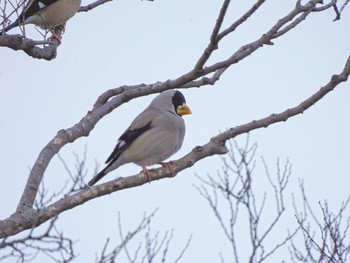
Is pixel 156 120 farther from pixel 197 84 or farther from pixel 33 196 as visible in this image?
pixel 33 196

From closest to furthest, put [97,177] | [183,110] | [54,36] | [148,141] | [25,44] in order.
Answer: [25,44] < [97,177] < [148,141] < [54,36] < [183,110]

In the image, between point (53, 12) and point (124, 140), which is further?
point (53, 12)

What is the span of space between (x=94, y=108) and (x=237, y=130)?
1.33 m

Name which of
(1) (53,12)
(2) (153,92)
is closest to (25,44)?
(2) (153,92)

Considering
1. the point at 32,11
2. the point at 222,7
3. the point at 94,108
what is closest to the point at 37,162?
the point at 94,108

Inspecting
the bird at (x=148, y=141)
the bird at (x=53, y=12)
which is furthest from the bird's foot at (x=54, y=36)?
the bird at (x=148, y=141)

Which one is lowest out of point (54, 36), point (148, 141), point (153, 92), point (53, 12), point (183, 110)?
point (153, 92)

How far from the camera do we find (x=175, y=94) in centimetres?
782

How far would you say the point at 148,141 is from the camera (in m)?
6.79

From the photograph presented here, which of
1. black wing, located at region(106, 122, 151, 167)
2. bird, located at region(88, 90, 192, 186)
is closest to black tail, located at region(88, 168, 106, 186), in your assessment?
bird, located at region(88, 90, 192, 186)

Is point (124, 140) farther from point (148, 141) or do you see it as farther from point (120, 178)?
point (120, 178)

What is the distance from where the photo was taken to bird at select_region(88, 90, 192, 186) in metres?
6.72

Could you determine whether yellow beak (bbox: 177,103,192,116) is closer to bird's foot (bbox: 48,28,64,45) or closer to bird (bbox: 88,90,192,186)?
bird (bbox: 88,90,192,186)

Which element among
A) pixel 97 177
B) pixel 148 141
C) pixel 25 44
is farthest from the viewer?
pixel 148 141
